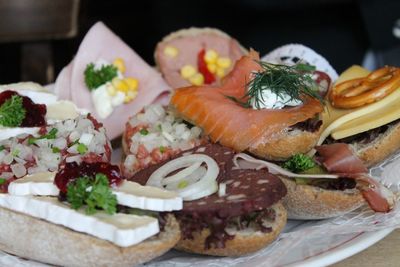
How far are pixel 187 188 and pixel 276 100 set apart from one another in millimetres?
633

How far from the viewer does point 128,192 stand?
2125 mm

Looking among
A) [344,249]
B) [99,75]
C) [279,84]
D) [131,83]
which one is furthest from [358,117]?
[99,75]

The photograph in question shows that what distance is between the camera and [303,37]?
16.5ft

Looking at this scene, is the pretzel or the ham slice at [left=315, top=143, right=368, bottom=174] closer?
the ham slice at [left=315, top=143, right=368, bottom=174]

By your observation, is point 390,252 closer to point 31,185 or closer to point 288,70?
point 288,70

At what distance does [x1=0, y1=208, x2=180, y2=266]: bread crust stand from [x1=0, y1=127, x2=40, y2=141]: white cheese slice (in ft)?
1.84

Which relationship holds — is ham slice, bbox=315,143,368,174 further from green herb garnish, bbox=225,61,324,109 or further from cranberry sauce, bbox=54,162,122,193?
cranberry sauce, bbox=54,162,122,193

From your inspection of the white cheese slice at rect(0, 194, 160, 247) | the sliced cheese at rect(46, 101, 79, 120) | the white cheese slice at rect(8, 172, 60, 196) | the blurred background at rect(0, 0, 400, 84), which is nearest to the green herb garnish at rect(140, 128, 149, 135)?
the sliced cheese at rect(46, 101, 79, 120)

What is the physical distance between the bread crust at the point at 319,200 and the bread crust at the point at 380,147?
12.5 inches

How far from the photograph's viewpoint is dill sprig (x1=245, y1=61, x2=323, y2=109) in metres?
2.71

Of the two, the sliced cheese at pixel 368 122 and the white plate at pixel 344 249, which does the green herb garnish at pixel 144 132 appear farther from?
the white plate at pixel 344 249

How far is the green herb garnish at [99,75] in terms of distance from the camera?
133 inches

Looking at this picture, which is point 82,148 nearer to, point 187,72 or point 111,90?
point 111,90

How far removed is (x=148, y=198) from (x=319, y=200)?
0.68 meters
